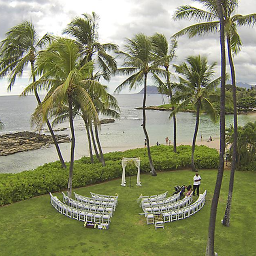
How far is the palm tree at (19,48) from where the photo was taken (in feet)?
56.6

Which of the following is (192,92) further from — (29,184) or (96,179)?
(29,184)

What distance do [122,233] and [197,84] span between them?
12.6 metres

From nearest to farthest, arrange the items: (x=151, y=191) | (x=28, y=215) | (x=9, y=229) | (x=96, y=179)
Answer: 1. (x=9, y=229)
2. (x=28, y=215)
3. (x=151, y=191)
4. (x=96, y=179)

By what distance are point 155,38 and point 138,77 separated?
18.2ft

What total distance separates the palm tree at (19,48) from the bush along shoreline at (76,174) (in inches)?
139

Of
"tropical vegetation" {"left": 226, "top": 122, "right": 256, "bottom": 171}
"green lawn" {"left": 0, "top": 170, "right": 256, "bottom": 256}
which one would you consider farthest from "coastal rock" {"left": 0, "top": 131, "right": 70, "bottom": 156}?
"tropical vegetation" {"left": 226, "top": 122, "right": 256, "bottom": 171}

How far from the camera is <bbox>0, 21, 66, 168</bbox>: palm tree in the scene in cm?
1725

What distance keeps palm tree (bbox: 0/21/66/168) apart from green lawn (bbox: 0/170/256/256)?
6669 mm

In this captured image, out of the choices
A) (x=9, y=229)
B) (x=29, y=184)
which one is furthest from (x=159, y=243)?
(x=29, y=184)

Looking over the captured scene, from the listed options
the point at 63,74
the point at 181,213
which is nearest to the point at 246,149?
the point at 181,213

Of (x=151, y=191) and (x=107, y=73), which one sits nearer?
(x=151, y=191)

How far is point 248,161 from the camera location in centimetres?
2073

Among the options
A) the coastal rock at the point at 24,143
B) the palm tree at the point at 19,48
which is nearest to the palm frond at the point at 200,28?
the palm tree at the point at 19,48

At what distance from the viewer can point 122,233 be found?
11.1 m
